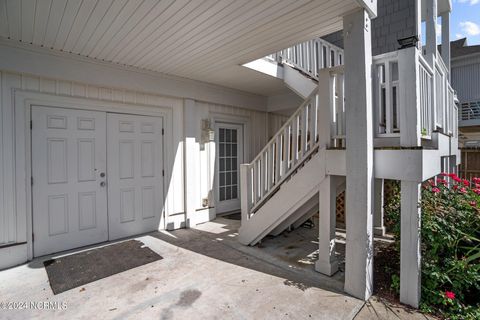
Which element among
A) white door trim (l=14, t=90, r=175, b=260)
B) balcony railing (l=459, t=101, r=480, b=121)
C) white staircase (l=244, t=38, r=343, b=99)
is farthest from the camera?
balcony railing (l=459, t=101, r=480, b=121)

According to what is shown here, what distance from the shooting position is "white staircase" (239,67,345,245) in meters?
2.74

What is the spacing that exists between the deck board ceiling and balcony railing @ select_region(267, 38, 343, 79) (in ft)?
4.90

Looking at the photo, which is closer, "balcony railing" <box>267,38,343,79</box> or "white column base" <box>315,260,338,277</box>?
"white column base" <box>315,260,338,277</box>

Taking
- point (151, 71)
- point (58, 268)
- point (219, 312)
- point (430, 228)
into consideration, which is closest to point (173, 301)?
point (219, 312)

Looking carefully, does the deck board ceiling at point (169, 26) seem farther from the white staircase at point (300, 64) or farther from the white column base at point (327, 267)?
the white column base at point (327, 267)

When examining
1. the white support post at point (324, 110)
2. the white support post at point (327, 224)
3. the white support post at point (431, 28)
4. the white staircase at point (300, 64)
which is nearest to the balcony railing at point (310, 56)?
the white staircase at point (300, 64)

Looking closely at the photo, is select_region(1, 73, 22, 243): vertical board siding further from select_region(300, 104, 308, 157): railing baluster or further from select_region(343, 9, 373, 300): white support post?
select_region(343, 9, 373, 300): white support post

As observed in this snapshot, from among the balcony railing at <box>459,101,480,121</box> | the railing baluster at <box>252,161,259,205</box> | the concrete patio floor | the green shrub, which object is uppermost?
the balcony railing at <box>459,101,480,121</box>

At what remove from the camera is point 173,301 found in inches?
90.9

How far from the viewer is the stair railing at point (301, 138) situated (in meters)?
2.73

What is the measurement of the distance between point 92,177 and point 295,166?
3.07 m

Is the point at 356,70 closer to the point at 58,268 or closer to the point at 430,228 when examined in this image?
the point at 430,228

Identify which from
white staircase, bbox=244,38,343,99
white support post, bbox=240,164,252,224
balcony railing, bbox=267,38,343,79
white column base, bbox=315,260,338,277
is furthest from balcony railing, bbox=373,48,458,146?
balcony railing, bbox=267,38,343,79

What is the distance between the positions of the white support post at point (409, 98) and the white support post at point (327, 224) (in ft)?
2.79
